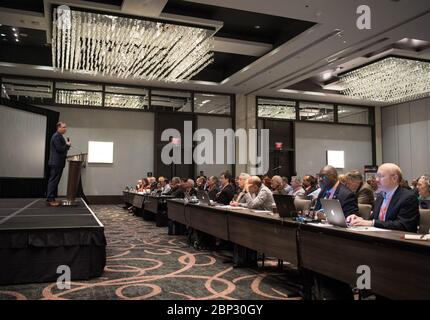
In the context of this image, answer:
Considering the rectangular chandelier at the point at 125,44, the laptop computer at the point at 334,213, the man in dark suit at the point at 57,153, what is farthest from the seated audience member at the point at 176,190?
the laptop computer at the point at 334,213

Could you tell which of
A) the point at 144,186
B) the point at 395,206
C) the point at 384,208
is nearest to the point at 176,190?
the point at 144,186

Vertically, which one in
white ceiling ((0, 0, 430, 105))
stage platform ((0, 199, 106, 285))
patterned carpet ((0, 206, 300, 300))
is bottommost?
patterned carpet ((0, 206, 300, 300))

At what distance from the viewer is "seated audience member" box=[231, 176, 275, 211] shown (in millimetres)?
5008

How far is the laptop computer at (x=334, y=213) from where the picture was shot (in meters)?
2.97

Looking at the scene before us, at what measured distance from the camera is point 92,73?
1138cm

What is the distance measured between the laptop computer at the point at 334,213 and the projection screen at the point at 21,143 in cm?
793

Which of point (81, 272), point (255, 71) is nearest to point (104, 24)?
point (255, 71)

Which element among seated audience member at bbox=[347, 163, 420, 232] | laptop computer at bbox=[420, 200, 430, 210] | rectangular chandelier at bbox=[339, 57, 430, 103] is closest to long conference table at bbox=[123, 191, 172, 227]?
laptop computer at bbox=[420, 200, 430, 210]

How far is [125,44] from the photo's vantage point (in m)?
8.90

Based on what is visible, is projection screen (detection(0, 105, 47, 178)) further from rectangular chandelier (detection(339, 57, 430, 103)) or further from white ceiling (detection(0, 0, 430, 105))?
rectangular chandelier (detection(339, 57, 430, 103))

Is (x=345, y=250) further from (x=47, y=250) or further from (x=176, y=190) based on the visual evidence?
(x=176, y=190)

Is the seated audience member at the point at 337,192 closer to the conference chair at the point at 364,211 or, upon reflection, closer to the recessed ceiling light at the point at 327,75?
the conference chair at the point at 364,211

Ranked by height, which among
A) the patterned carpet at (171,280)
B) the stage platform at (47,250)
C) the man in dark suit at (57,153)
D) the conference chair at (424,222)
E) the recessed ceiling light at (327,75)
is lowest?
the patterned carpet at (171,280)

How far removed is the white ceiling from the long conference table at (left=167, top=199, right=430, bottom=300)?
468cm
